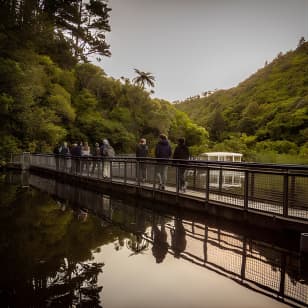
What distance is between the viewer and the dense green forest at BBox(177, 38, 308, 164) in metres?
49.6

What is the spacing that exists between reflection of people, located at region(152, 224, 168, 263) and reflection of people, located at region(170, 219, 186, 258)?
155mm

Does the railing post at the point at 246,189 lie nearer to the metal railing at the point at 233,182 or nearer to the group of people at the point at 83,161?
the metal railing at the point at 233,182

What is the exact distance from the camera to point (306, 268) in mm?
5477

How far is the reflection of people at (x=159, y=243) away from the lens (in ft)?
20.6

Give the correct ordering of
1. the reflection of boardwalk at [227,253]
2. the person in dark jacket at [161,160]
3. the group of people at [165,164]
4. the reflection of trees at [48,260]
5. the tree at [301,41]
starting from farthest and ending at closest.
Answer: the tree at [301,41] < the person in dark jacket at [161,160] < the group of people at [165,164] < the reflection of boardwalk at [227,253] < the reflection of trees at [48,260]

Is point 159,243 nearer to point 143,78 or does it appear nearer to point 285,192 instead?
point 285,192

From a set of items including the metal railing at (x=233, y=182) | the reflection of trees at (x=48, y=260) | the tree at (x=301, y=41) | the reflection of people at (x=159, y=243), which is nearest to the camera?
the reflection of trees at (x=48, y=260)

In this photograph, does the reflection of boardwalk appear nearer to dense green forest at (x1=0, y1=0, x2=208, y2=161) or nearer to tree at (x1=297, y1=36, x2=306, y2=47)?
dense green forest at (x1=0, y1=0, x2=208, y2=161)

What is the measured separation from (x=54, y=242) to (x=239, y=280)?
363cm

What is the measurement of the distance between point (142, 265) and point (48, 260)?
1.47 meters

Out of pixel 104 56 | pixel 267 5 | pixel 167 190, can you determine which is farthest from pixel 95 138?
pixel 267 5

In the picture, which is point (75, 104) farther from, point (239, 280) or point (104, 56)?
point (239, 280)

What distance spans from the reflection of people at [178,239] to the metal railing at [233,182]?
151 cm

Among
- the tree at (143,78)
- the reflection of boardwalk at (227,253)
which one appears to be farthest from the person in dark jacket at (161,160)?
the tree at (143,78)
